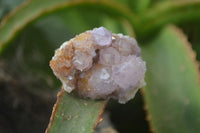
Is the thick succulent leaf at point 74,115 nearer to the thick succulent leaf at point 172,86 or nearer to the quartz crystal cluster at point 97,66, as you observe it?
the quartz crystal cluster at point 97,66

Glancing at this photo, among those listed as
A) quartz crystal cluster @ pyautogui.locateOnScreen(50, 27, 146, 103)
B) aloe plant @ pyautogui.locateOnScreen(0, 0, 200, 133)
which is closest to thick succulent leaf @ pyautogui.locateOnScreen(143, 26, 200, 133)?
aloe plant @ pyautogui.locateOnScreen(0, 0, 200, 133)

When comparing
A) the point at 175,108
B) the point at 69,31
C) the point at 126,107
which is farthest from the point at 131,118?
the point at 69,31

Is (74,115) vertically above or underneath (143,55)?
above

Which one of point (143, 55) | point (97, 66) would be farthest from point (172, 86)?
point (97, 66)

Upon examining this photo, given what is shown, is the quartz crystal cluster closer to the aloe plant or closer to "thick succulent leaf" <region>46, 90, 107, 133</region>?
"thick succulent leaf" <region>46, 90, 107, 133</region>

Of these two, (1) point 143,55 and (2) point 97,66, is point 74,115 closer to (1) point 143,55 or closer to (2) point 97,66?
(2) point 97,66
